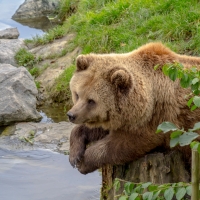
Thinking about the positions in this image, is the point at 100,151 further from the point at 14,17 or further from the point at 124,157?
the point at 14,17

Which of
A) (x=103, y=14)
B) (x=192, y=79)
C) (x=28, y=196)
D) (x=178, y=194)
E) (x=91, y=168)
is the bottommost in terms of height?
(x=28, y=196)

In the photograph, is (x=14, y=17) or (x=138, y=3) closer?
(x=138, y=3)

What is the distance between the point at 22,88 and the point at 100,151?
478 cm

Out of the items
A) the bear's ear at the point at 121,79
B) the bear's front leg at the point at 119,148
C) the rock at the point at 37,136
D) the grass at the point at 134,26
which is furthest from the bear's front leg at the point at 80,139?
the grass at the point at 134,26

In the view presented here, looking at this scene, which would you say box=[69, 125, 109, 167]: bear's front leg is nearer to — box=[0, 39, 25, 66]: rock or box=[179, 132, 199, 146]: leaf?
box=[179, 132, 199, 146]: leaf

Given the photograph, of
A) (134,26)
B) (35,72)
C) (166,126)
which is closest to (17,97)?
(35,72)

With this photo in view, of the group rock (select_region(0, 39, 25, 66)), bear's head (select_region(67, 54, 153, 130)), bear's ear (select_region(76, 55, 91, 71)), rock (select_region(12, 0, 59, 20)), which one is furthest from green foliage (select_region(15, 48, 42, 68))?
bear's head (select_region(67, 54, 153, 130))

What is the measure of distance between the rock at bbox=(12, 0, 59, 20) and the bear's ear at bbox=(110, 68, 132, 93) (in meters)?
11.6

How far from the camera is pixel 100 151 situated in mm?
4457

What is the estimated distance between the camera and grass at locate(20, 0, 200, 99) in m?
8.26

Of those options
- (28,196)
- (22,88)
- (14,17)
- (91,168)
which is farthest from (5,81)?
(14,17)

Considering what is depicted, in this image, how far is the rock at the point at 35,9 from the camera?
15453 mm

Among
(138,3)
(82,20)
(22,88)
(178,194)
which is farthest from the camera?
(82,20)

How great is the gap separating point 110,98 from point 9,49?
733cm
